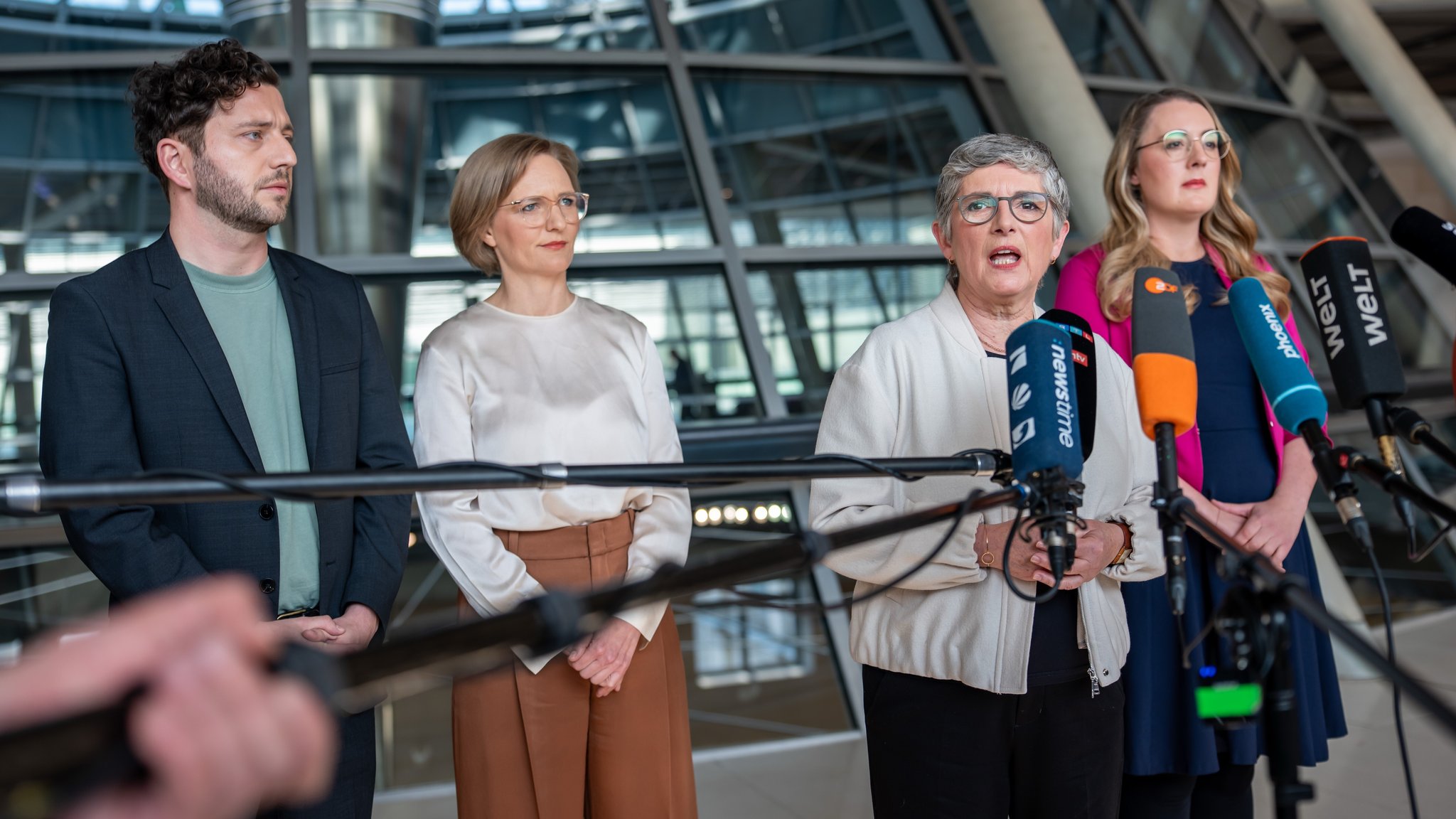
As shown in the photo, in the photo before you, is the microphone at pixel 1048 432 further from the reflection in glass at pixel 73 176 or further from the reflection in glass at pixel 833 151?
the reflection in glass at pixel 73 176

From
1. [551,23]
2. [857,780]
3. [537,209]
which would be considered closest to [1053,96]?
[551,23]

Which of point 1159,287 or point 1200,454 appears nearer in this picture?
point 1159,287

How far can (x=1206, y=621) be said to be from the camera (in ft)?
7.79

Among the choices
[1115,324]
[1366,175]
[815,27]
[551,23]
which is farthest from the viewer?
[1366,175]

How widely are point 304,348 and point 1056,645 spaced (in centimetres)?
159

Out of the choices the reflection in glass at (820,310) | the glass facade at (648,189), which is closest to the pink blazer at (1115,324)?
the glass facade at (648,189)

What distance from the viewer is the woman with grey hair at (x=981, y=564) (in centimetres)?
199

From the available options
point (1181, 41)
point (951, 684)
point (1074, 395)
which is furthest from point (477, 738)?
point (1181, 41)

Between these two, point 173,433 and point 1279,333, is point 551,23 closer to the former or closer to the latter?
point 173,433

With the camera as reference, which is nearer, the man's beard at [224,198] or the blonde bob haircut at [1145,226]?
the man's beard at [224,198]

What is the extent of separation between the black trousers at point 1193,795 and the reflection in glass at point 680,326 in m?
2.61

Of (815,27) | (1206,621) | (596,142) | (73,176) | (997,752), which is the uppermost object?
(815,27)

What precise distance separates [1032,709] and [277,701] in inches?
63.8

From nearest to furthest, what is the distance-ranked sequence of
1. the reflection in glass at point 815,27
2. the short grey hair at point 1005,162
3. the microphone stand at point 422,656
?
the microphone stand at point 422,656
the short grey hair at point 1005,162
the reflection in glass at point 815,27
